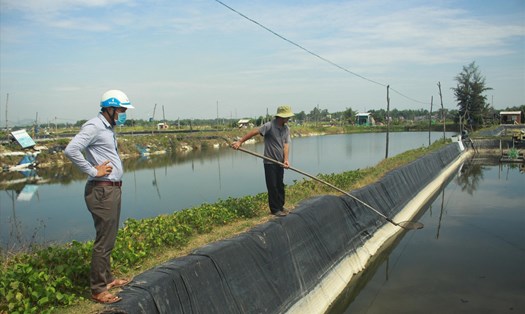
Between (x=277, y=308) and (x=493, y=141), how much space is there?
37497 mm

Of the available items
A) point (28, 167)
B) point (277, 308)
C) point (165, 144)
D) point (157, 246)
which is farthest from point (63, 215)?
point (165, 144)

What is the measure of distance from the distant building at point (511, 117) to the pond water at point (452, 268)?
50.2 meters

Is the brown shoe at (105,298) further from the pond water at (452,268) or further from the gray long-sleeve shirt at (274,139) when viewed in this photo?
the pond water at (452,268)

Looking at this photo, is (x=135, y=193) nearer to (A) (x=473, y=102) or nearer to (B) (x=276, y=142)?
(B) (x=276, y=142)

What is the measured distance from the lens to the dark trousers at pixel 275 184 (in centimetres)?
755

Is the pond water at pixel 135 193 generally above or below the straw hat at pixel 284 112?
below

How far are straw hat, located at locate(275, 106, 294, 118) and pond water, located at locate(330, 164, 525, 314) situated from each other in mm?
3869

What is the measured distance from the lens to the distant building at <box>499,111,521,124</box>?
59328 millimetres

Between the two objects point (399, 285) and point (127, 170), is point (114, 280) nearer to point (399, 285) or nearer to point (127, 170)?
point (399, 285)

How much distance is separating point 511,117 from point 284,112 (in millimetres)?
64071

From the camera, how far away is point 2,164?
29.8m

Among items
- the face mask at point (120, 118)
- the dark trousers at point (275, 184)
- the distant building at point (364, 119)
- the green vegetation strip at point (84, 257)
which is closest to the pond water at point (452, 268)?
the dark trousers at point (275, 184)

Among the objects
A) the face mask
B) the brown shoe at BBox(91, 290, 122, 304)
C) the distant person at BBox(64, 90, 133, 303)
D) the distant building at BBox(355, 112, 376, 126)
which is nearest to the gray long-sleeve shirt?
the face mask

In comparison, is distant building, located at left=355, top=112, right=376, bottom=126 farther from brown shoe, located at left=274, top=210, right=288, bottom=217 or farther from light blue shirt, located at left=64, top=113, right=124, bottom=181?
light blue shirt, located at left=64, top=113, right=124, bottom=181
